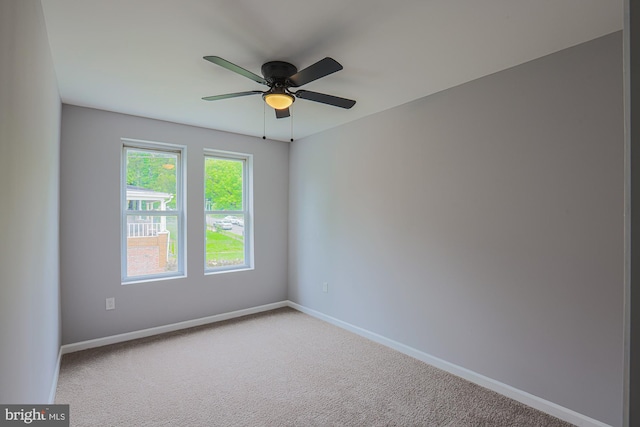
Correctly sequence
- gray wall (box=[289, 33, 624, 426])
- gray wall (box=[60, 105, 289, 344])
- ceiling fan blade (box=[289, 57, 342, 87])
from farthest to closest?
1. gray wall (box=[60, 105, 289, 344])
2. gray wall (box=[289, 33, 624, 426])
3. ceiling fan blade (box=[289, 57, 342, 87])

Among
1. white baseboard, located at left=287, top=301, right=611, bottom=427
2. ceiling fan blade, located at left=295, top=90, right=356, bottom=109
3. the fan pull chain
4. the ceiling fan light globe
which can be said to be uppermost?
the fan pull chain

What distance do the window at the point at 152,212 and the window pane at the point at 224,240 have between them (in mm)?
388

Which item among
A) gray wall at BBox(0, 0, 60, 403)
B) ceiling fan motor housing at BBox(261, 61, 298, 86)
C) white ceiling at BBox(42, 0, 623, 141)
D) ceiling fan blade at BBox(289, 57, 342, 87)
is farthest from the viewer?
ceiling fan motor housing at BBox(261, 61, 298, 86)

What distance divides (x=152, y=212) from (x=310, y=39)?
2.89 m

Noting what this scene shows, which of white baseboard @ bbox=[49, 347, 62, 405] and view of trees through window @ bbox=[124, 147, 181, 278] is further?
view of trees through window @ bbox=[124, 147, 181, 278]

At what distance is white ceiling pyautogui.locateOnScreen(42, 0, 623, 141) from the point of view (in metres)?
1.85

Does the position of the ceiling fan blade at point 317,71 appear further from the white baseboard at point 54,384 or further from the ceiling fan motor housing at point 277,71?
the white baseboard at point 54,384

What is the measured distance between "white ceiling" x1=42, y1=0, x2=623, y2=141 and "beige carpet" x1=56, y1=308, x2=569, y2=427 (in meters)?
2.51

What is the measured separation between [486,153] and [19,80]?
9.66ft

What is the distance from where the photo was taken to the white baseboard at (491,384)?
2224 millimetres

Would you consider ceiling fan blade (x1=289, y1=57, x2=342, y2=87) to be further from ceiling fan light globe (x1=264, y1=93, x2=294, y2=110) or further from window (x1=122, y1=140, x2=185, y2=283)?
window (x1=122, y1=140, x2=185, y2=283)

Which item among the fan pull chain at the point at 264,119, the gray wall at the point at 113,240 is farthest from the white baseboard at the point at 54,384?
the fan pull chain at the point at 264,119

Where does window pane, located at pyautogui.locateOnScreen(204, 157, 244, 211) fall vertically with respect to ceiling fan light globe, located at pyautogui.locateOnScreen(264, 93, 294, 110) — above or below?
below

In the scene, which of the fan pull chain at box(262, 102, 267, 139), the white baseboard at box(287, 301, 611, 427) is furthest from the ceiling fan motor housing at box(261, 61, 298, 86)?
the white baseboard at box(287, 301, 611, 427)
